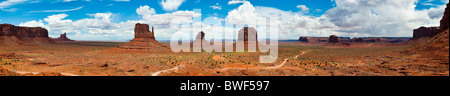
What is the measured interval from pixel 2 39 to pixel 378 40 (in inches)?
10062

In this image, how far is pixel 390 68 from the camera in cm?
2453

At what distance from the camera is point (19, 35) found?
91.9 m

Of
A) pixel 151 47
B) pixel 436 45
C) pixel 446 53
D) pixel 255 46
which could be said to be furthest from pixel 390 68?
pixel 151 47

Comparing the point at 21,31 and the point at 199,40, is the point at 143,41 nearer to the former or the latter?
the point at 199,40

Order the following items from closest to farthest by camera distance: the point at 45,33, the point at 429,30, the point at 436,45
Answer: the point at 436,45 → the point at 429,30 → the point at 45,33

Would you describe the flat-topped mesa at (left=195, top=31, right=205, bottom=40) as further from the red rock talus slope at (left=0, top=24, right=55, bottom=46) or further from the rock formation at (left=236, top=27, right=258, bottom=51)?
the red rock talus slope at (left=0, top=24, right=55, bottom=46)

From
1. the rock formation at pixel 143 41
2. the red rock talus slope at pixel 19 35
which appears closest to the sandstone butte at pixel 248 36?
the rock formation at pixel 143 41

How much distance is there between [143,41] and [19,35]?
76159 millimetres

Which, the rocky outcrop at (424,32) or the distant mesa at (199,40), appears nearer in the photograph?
the rocky outcrop at (424,32)

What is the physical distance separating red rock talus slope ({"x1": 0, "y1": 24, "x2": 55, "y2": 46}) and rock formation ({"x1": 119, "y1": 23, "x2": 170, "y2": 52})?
60041mm

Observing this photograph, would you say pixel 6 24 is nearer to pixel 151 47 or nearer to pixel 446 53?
pixel 151 47

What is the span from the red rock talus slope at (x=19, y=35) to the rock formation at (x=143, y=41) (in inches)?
2364

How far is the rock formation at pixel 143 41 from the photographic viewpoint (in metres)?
62.8

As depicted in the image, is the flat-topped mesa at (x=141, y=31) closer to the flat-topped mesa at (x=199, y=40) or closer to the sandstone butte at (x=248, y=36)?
the sandstone butte at (x=248, y=36)
